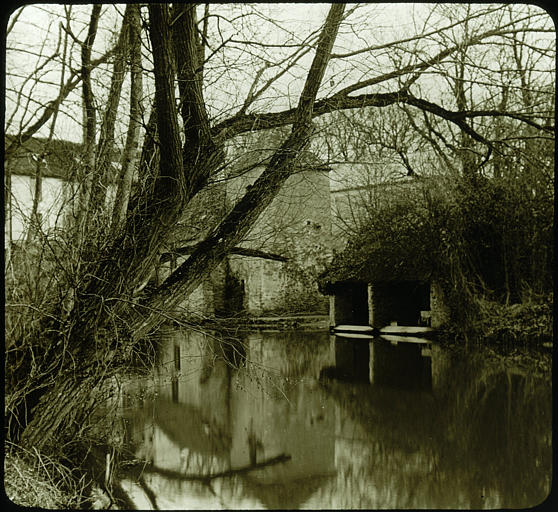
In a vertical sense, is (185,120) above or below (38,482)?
above

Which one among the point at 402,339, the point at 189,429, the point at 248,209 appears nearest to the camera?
the point at 189,429

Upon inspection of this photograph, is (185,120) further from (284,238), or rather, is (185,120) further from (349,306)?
(349,306)

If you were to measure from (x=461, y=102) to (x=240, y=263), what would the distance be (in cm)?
181

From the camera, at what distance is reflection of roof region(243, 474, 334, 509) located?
107 inches

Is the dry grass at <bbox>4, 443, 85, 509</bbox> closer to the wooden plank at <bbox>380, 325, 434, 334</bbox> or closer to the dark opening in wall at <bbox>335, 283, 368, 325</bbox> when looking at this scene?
the dark opening in wall at <bbox>335, 283, 368, 325</bbox>

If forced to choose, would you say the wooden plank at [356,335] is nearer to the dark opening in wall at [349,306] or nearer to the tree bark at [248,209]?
the dark opening in wall at [349,306]

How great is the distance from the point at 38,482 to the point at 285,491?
1.32 meters

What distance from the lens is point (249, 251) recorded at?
11.9 feet

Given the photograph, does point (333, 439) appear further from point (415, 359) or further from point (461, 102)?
point (461, 102)

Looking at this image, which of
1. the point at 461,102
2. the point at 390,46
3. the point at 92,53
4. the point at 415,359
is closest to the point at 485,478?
the point at 415,359

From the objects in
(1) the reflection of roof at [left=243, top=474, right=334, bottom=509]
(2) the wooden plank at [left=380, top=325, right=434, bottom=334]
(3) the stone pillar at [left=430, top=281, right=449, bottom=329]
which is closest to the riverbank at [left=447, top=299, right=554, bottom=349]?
(3) the stone pillar at [left=430, top=281, right=449, bottom=329]

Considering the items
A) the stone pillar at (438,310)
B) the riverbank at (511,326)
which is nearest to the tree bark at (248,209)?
the stone pillar at (438,310)

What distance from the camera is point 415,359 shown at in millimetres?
4055

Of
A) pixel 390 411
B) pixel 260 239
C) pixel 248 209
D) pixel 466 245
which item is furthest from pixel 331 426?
pixel 466 245
